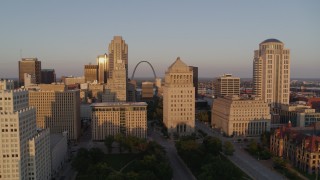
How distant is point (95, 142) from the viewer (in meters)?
172

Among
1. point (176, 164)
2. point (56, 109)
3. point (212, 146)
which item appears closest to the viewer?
point (176, 164)

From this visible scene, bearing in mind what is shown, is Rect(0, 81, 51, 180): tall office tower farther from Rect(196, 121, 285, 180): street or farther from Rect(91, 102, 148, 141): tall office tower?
Rect(91, 102, 148, 141): tall office tower

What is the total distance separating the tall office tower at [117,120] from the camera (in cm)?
17350

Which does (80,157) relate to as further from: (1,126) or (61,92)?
(61,92)

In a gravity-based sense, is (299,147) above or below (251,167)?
above

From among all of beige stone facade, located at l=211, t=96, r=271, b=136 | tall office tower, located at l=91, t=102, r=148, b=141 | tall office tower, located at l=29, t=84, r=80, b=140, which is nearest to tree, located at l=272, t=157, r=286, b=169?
beige stone facade, located at l=211, t=96, r=271, b=136

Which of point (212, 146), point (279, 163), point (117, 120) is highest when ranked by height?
point (117, 120)

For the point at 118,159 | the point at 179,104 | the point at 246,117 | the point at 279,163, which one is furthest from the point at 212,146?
the point at 179,104

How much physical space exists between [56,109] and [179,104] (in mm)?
72246

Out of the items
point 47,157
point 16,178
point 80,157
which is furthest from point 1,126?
point 80,157

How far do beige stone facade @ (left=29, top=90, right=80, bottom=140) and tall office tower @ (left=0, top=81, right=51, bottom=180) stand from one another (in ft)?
258

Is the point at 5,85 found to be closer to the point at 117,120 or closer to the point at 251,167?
the point at 117,120

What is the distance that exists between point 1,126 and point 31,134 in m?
11.1

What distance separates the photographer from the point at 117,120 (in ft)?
575
